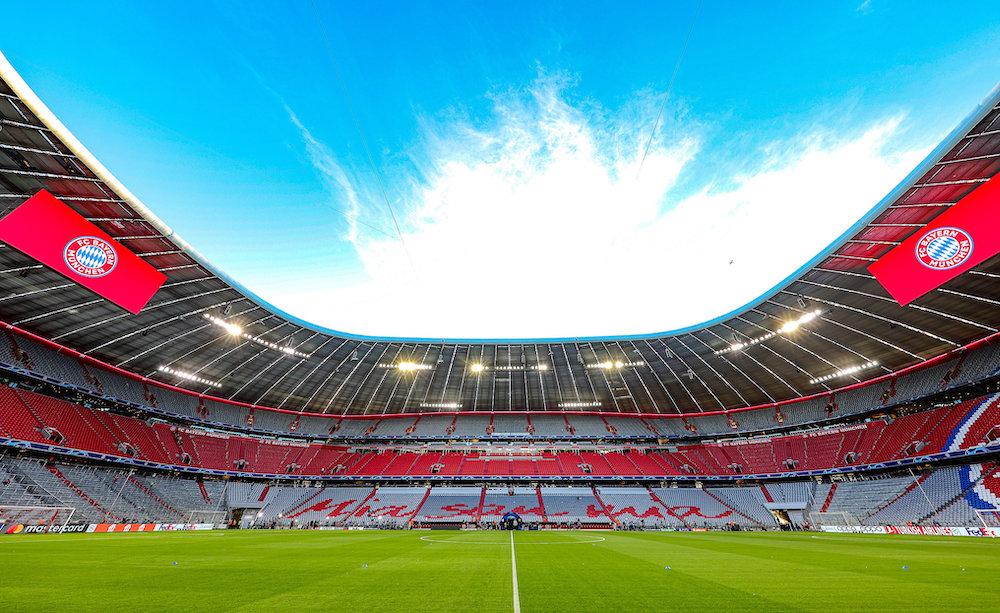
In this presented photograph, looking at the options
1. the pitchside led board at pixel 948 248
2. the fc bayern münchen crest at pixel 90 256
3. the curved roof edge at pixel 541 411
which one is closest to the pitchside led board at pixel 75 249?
the fc bayern münchen crest at pixel 90 256

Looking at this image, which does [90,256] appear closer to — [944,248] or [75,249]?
[75,249]

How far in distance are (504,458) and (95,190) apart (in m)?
41.7

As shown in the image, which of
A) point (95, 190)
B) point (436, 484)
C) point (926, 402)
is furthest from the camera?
point (436, 484)

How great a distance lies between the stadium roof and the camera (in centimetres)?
1766

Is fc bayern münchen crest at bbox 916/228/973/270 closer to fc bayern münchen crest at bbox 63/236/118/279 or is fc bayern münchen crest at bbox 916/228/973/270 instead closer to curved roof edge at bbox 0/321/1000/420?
curved roof edge at bbox 0/321/1000/420

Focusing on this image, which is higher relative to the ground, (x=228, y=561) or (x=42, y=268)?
(x=42, y=268)

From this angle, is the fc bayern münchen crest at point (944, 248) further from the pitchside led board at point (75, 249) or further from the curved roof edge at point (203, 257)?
the pitchside led board at point (75, 249)

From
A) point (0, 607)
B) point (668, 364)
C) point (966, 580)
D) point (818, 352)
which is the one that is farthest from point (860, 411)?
point (0, 607)

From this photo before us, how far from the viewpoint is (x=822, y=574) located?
8758 millimetres

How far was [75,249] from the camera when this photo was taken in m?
16.7

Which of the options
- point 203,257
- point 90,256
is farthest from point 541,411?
point 90,256

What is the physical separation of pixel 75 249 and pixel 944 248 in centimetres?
3542

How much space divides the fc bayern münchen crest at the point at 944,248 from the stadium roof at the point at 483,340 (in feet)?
9.28

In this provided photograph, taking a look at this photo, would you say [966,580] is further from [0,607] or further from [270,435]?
[270,435]
